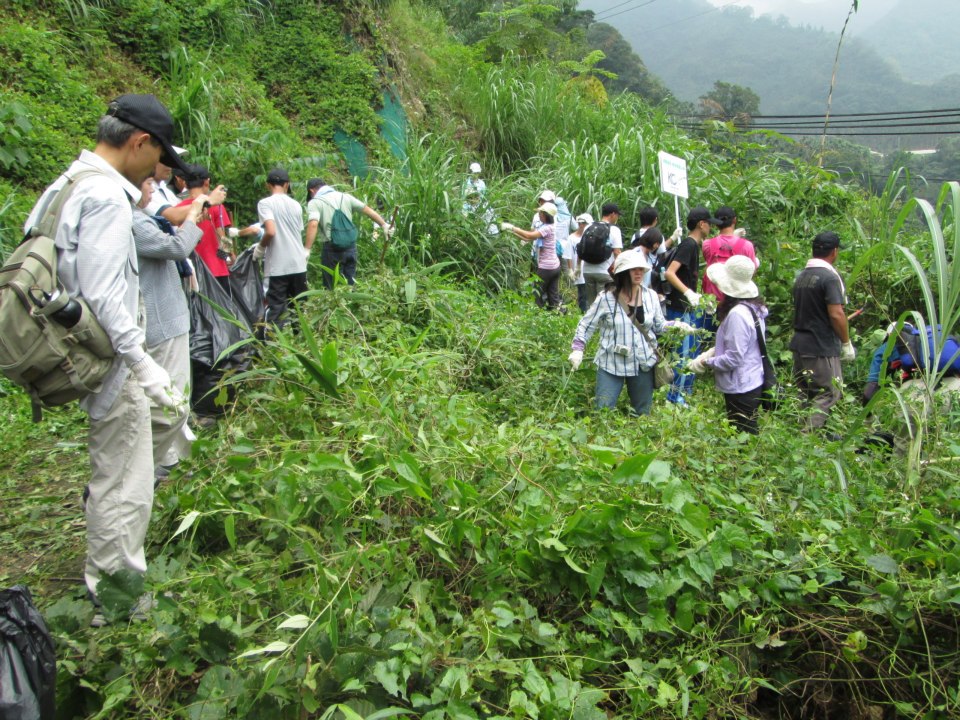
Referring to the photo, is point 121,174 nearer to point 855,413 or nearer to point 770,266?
point 855,413

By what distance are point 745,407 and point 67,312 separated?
3769 millimetres

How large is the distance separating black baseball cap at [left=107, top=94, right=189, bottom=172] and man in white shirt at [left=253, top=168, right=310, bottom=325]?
10.1ft

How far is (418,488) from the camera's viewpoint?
2.49 meters

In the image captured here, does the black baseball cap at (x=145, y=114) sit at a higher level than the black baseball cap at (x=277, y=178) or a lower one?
higher

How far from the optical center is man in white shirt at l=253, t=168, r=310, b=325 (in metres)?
6.02

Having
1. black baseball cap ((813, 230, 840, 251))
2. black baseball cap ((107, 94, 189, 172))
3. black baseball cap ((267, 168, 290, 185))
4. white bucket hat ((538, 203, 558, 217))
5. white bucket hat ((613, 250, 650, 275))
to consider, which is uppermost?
black baseball cap ((107, 94, 189, 172))

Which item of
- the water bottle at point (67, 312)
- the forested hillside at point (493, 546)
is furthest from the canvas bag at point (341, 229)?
the water bottle at point (67, 312)

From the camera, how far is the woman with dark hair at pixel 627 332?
4598 millimetres

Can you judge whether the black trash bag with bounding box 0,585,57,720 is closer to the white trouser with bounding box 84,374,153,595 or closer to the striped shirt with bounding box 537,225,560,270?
the white trouser with bounding box 84,374,153,595

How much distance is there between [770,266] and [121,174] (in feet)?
22.5

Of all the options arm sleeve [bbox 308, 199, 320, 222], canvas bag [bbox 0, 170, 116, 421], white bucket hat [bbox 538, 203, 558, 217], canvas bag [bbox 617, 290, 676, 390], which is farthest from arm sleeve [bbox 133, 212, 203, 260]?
white bucket hat [bbox 538, 203, 558, 217]

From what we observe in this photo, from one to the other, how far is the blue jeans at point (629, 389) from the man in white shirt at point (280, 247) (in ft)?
9.01

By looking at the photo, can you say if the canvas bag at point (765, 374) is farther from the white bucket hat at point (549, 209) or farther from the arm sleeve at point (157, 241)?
the white bucket hat at point (549, 209)

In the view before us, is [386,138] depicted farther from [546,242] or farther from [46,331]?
[46,331]
